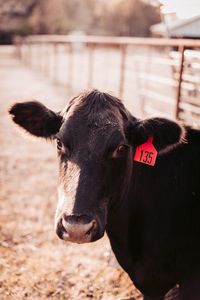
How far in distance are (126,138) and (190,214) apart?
2.50ft

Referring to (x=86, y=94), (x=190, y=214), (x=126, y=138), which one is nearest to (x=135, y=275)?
(x=190, y=214)

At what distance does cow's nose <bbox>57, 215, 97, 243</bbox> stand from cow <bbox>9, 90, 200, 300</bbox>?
0.15 meters

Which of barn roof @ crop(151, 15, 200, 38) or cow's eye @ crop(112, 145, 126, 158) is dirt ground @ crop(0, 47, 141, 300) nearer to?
cow's eye @ crop(112, 145, 126, 158)

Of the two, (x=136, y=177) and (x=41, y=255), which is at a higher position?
(x=136, y=177)

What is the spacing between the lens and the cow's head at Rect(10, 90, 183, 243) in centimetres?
243

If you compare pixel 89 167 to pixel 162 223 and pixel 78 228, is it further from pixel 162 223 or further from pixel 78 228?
pixel 162 223

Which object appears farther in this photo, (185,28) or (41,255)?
(185,28)

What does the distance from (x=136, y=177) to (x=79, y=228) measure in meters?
0.94

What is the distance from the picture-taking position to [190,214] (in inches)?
117

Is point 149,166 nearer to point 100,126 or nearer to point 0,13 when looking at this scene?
point 100,126

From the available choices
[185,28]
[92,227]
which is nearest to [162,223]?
[92,227]

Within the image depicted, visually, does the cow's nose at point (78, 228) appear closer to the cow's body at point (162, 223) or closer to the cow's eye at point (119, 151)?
the cow's eye at point (119, 151)

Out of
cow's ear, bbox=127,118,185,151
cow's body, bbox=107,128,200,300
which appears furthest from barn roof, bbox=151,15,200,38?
cow's ear, bbox=127,118,185,151

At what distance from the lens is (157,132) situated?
2.83 metres
